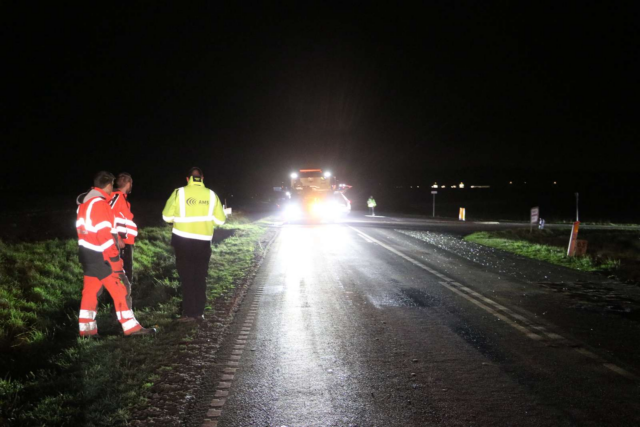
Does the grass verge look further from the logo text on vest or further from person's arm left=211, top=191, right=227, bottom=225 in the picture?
the logo text on vest

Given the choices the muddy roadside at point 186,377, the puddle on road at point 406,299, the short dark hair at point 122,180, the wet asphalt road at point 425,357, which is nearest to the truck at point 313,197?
the wet asphalt road at point 425,357

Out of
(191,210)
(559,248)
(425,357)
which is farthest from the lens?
(559,248)

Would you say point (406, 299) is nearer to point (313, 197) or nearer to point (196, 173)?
point (196, 173)

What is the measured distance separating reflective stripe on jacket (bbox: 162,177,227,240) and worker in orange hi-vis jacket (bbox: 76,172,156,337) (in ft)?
2.83

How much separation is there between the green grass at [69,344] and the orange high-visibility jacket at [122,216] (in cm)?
121

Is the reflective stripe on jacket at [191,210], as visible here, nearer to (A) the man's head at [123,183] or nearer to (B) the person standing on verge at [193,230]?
(B) the person standing on verge at [193,230]

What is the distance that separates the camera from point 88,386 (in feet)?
14.3

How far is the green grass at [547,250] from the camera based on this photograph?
12184 millimetres

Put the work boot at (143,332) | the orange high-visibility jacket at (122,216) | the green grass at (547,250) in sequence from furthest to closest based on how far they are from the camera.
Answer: the green grass at (547,250)
the orange high-visibility jacket at (122,216)
the work boot at (143,332)

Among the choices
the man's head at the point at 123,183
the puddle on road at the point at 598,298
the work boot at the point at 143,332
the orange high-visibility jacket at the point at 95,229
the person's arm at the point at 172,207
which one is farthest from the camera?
the puddle on road at the point at 598,298

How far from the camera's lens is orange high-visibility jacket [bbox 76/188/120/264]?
5.49 meters

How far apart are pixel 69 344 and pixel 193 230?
1.98 m

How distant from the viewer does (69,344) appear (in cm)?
562

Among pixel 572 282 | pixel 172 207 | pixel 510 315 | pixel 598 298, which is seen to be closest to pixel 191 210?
pixel 172 207
